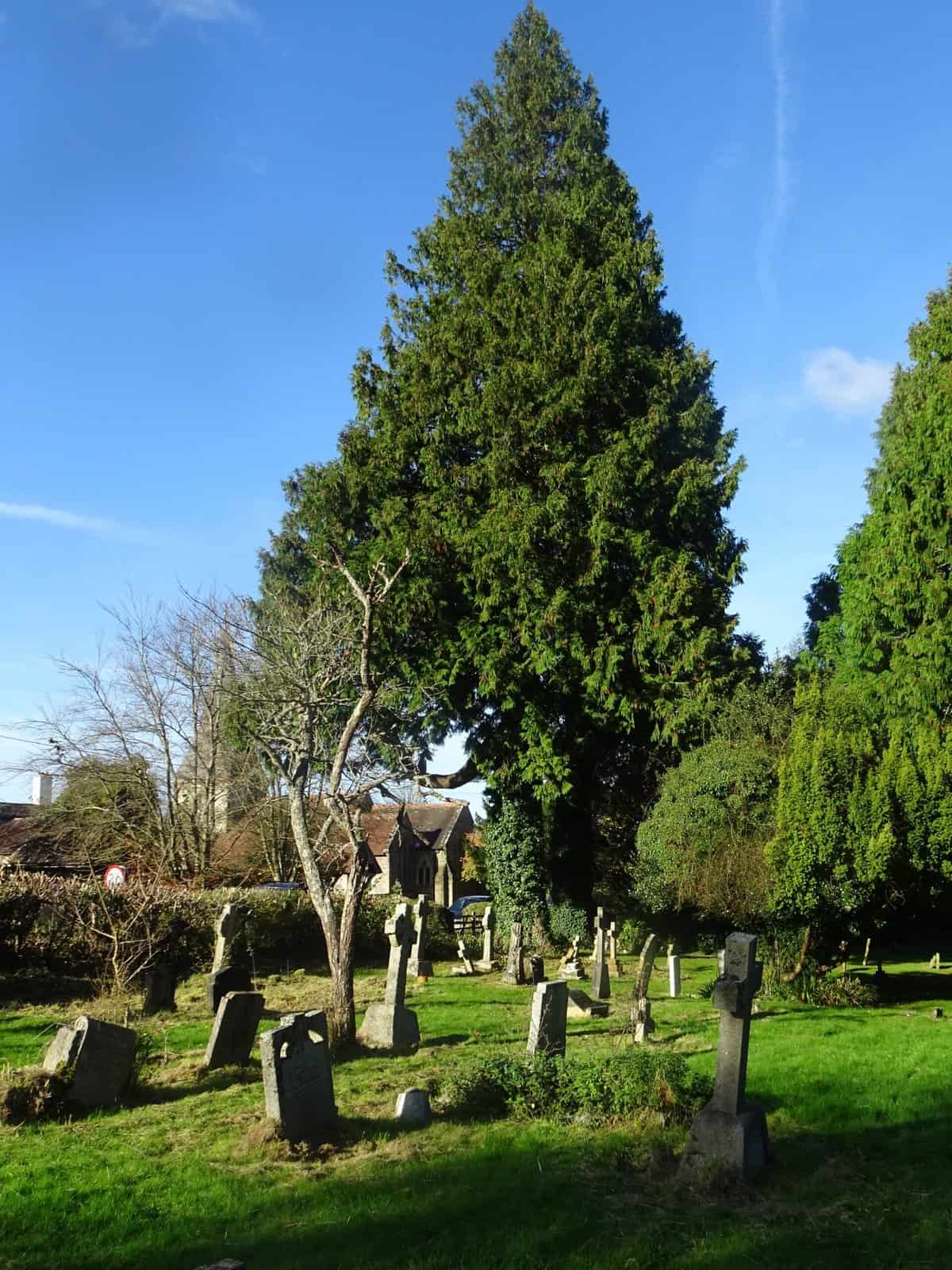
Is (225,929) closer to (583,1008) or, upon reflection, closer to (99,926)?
(99,926)

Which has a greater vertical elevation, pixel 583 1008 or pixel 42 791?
pixel 42 791

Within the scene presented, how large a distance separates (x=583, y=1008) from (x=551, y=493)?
471 inches

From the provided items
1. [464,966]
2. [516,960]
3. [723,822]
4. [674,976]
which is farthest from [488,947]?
[723,822]

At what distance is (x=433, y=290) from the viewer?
2689cm

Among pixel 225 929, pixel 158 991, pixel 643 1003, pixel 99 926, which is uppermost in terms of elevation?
pixel 225 929

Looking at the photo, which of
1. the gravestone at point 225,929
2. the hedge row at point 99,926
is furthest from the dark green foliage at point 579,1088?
the hedge row at point 99,926

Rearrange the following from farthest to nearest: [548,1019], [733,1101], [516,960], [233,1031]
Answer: [516,960] < [233,1031] < [548,1019] < [733,1101]

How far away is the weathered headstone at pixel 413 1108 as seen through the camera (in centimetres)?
892

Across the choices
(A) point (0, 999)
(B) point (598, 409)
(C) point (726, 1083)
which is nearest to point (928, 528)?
(B) point (598, 409)

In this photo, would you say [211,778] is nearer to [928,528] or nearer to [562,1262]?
[928,528]

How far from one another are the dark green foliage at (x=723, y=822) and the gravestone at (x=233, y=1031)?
918 centimetres

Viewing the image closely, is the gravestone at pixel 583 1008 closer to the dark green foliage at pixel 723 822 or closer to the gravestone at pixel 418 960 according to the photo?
the dark green foliage at pixel 723 822

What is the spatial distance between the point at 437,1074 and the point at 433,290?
21.6m

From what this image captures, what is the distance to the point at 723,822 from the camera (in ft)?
60.5
